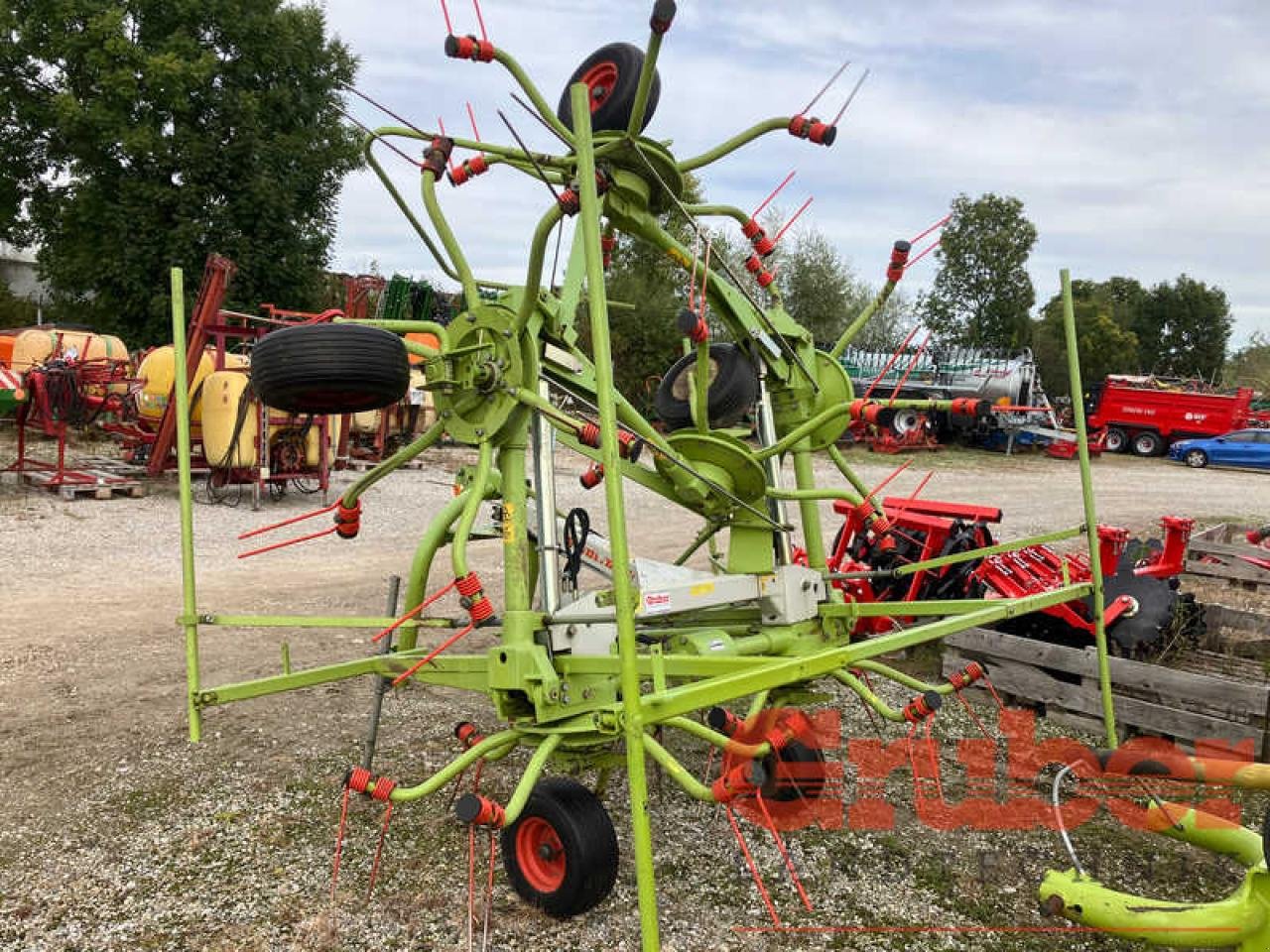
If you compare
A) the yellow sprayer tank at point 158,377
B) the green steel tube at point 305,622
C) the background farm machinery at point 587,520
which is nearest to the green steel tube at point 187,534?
the background farm machinery at point 587,520

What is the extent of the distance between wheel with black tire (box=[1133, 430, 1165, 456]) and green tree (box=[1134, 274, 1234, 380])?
79.8ft

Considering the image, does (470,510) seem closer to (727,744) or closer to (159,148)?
(727,744)

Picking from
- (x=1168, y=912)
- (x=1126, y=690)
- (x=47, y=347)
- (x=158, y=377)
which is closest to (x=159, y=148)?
(x=47, y=347)

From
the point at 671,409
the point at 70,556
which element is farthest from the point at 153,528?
the point at 671,409

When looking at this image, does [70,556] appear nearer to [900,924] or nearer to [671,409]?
[671,409]

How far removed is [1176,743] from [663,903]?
313cm

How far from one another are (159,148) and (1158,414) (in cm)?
2865

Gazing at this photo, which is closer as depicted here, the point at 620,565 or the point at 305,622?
the point at 620,565

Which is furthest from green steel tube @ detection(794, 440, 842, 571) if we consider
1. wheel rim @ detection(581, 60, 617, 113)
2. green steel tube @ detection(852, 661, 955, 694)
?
wheel rim @ detection(581, 60, 617, 113)

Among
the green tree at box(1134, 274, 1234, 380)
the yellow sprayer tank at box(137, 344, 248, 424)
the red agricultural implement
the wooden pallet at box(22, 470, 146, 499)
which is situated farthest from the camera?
the green tree at box(1134, 274, 1234, 380)

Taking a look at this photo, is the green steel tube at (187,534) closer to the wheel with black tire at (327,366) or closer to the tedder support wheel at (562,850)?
the wheel with black tire at (327,366)

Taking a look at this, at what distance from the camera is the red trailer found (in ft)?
93.6

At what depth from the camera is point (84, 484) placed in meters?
13.6

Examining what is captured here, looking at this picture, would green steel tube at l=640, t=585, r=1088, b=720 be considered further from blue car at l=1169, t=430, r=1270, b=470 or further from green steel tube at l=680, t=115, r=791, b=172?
blue car at l=1169, t=430, r=1270, b=470
